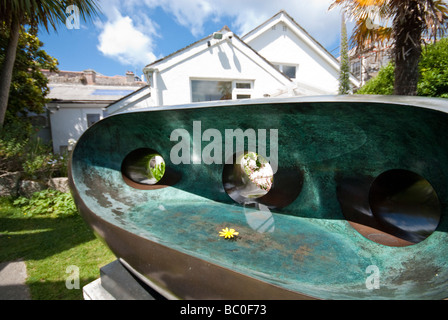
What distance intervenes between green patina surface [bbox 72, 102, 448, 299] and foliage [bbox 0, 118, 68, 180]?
3868mm

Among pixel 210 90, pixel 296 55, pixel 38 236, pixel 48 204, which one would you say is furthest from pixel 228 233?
pixel 296 55

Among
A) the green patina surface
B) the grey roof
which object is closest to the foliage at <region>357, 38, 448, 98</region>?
the green patina surface

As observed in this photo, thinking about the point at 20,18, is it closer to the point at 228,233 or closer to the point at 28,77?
the point at 28,77

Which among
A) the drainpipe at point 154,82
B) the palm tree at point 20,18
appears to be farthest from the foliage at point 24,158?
the drainpipe at point 154,82

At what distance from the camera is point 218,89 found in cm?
729

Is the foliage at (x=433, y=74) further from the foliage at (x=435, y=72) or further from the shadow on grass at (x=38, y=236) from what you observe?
the shadow on grass at (x=38, y=236)

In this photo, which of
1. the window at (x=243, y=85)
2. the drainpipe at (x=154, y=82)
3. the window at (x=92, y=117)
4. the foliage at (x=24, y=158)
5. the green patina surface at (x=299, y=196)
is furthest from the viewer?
the window at (x=92, y=117)

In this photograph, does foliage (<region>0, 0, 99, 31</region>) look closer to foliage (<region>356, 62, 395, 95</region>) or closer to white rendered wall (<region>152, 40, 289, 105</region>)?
white rendered wall (<region>152, 40, 289, 105</region>)

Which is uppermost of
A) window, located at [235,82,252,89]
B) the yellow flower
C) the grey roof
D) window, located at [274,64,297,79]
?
window, located at [274,64,297,79]

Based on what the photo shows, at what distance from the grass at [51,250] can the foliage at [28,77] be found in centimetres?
389

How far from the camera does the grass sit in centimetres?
220

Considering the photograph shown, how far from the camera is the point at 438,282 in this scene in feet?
3.07

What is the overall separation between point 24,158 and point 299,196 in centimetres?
562

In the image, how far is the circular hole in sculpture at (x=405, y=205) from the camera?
139 cm
